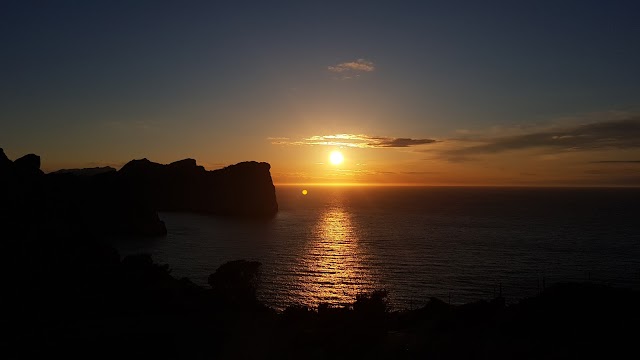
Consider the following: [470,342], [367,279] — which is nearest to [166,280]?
[470,342]

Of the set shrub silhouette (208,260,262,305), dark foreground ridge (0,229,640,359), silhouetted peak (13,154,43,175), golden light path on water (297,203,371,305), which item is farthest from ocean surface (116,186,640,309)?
silhouetted peak (13,154,43,175)

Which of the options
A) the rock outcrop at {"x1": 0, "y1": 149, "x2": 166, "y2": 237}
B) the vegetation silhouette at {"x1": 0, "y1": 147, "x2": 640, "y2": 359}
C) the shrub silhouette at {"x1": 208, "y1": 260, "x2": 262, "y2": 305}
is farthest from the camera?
the rock outcrop at {"x1": 0, "y1": 149, "x2": 166, "y2": 237}

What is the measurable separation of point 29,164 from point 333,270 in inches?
2480

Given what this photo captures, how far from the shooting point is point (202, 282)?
3095 inches

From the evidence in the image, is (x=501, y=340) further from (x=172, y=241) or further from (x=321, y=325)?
(x=172, y=241)

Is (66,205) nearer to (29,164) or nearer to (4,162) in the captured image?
(29,164)

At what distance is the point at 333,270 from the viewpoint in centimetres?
9069

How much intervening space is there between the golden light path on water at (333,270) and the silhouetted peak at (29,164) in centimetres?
5395

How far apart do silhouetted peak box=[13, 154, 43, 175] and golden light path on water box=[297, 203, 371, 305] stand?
177 ft

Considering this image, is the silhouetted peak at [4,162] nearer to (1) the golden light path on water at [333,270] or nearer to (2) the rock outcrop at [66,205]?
(2) the rock outcrop at [66,205]

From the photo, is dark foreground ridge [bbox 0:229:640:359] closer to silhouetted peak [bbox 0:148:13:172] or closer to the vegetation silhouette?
the vegetation silhouette

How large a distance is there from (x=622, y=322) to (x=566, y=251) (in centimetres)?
8540

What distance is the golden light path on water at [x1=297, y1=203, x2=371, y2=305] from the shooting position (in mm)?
72000

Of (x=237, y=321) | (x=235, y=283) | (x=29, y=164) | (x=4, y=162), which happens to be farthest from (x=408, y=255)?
(x=29, y=164)
